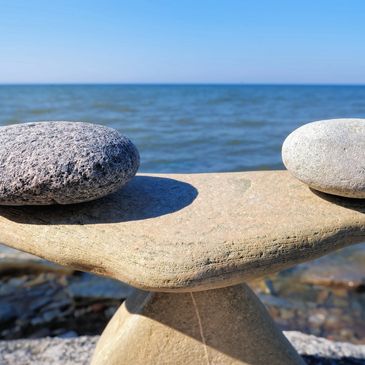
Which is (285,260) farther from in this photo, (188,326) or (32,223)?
(32,223)

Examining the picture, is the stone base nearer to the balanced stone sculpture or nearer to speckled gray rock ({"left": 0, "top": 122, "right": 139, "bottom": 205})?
the balanced stone sculpture

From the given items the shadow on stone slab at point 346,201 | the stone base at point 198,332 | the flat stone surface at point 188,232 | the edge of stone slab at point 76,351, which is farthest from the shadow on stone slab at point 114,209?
the edge of stone slab at point 76,351

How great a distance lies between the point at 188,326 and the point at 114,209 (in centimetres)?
60

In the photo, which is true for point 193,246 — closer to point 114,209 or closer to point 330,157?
point 114,209

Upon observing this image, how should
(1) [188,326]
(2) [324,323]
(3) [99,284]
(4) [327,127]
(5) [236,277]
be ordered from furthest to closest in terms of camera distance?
(3) [99,284] < (2) [324,323] < (1) [188,326] < (4) [327,127] < (5) [236,277]

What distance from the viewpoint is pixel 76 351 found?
8.25 ft

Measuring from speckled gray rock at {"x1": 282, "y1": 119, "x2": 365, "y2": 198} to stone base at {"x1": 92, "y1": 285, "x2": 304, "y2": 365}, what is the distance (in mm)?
604

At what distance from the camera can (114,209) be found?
1.62 meters

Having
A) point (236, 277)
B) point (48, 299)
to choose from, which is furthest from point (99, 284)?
point (236, 277)

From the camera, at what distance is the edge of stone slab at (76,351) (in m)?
Answer: 2.42

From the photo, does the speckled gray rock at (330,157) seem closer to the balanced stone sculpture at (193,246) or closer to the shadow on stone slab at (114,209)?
the balanced stone sculpture at (193,246)

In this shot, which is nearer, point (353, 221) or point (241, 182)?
point (353, 221)

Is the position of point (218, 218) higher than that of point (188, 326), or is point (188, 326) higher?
point (218, 218)

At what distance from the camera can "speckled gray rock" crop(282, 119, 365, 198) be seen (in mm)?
1520
